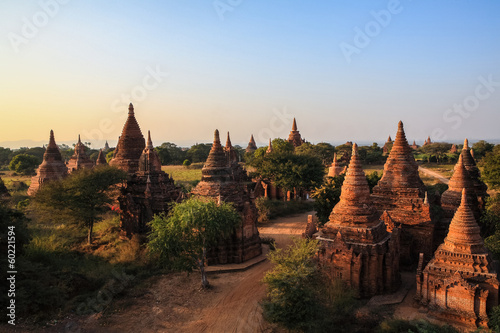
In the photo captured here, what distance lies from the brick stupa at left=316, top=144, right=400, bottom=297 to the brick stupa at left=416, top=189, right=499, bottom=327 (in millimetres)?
1783

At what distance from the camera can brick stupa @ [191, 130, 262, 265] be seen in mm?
21942

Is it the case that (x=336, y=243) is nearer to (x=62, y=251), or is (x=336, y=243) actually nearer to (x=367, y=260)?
(x=367, y=260)

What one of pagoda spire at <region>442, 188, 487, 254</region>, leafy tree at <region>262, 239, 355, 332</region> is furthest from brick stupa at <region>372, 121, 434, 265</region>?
leafy tree at <region>262, 239, 355, 332</region>

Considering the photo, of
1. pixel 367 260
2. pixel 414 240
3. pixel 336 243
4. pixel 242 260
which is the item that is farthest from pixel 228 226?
pixel 414 240

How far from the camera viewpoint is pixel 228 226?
19609 millimetres

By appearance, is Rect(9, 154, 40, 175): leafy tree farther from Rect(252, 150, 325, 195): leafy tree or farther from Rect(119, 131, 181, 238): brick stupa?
Rect(119, 131, 181, 238): brick stupa

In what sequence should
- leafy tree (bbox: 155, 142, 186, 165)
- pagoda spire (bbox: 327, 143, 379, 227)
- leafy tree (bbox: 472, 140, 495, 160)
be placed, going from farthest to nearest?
leafy tree (bbox: 155, 142, 186, 165), leafy tree (bbox: 472, 140, 495, 160), pagoda spire (bbox: 327, 143, 379, 227)

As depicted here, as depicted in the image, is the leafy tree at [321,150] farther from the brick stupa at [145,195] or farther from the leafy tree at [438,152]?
the brick stupa at [145,195]

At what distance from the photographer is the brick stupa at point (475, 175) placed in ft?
83.1

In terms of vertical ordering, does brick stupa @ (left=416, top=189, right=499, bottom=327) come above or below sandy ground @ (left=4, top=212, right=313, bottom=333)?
above

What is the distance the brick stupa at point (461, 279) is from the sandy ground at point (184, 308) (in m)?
7.31

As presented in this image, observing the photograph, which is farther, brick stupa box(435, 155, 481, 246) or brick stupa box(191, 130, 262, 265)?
brick stupa box(435, 155, 481, 246)

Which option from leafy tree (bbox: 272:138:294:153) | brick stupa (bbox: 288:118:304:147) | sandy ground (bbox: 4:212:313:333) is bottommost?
sandy ground (bbox: 4:212:313:333)

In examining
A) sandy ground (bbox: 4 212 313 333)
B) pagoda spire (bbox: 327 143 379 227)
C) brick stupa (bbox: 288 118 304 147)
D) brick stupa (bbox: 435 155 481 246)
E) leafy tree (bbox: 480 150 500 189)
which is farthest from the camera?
brick stupa (bbox: 288 118 304 147)
